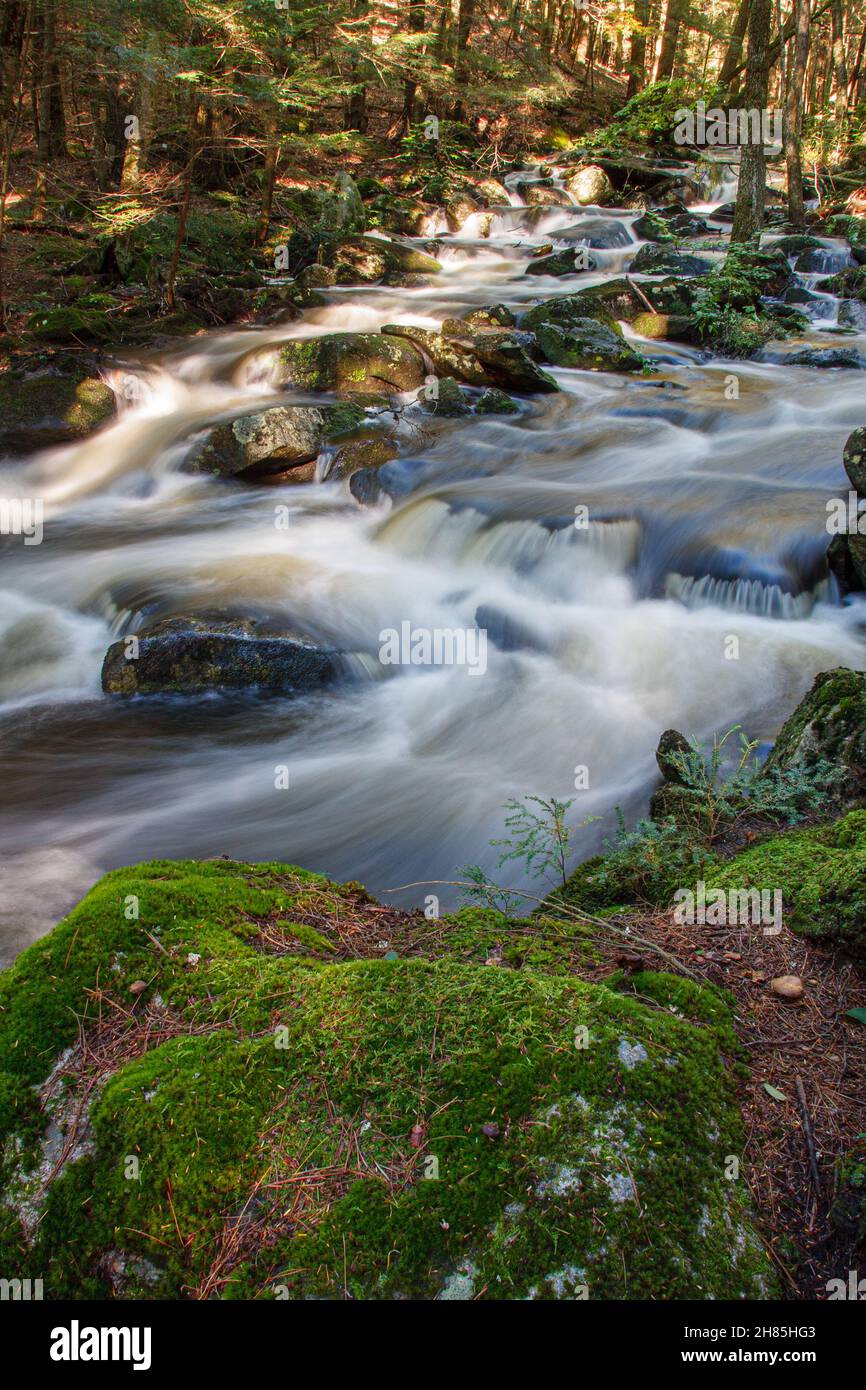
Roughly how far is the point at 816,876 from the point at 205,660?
528cm

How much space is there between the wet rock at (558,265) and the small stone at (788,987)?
62.6ft

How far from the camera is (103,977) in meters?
2.36

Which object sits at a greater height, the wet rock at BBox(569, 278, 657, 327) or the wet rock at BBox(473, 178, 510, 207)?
the wet rock at BBox(473, 178, 510, 207)

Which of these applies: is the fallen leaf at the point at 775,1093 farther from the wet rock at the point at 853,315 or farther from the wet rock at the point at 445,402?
the wet rock at the point at 853,315

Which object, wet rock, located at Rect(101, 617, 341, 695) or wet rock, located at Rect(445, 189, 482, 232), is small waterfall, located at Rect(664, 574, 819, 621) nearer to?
wet rock, located at Rect(101, 617, 341, 695)

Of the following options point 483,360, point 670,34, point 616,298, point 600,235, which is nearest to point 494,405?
point 483,360

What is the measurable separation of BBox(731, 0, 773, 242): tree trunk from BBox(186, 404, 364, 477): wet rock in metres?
10.1

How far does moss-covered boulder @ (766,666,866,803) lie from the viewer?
161 inches

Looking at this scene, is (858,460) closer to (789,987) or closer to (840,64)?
(789,987)

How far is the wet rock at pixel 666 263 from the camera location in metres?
17.9

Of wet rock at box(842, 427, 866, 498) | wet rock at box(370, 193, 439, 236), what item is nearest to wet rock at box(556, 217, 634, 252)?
wet rock at box(370, 193, 439, 236)

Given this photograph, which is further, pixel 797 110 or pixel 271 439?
pixel 797 110

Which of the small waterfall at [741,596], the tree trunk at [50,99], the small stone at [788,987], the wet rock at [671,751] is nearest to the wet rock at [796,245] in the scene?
the small waterfall at [741,596]

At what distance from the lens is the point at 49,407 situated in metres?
11.9
